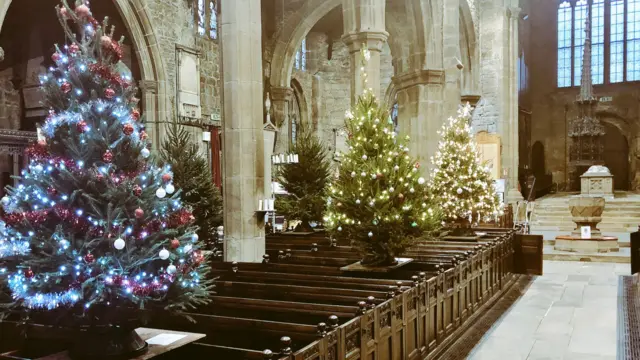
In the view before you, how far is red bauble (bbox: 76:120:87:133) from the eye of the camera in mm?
3453

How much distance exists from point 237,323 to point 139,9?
423 inches

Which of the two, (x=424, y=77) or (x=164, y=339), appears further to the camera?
(x=424, y=77)

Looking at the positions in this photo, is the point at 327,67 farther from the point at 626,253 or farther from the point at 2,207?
the point at 2,207

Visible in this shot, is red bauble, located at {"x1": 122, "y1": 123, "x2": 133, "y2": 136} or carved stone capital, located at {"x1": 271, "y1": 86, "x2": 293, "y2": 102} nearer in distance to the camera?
red bauble, located at {"x1": 122, "y1": 123, "x2": 133, "y2": 136}

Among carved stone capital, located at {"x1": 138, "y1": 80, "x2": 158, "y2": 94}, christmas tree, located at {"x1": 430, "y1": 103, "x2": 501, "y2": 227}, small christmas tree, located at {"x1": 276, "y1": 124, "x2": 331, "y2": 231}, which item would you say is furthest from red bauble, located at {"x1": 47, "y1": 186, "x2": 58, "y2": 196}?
carved stone capital, located at {"x1": 138, "y1": 80, "x2": 158, "y2": 94}

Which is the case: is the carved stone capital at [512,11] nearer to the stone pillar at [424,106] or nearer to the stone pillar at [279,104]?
the stone pillar at [424,106]

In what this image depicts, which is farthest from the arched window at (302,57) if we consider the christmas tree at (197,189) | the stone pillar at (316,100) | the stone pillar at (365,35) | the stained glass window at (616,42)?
the stained glass window at (616,42)

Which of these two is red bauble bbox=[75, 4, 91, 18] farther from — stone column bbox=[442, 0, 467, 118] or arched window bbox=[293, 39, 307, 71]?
arched window bbox=[293, 39, 307, 71]

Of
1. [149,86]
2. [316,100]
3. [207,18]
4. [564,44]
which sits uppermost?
[564,44]

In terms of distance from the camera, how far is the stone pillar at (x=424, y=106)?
14359 mm

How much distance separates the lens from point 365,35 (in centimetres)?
1078

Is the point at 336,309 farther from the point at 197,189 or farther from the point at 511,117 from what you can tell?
the point at 511,117

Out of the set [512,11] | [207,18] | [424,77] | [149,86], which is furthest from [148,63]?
[512,11]

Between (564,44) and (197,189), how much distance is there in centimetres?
2630
